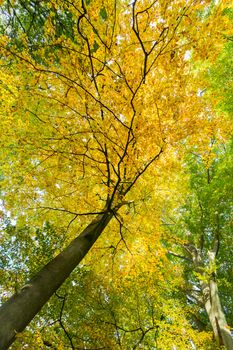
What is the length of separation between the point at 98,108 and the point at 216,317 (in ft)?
22.6

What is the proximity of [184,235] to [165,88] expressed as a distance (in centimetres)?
841

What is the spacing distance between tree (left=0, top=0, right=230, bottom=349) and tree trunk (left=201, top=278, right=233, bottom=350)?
14.6 feet

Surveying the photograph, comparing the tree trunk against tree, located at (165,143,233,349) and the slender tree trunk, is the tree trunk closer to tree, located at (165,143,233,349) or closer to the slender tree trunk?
tree, located at (165,143,233,349)

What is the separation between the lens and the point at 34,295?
289cm

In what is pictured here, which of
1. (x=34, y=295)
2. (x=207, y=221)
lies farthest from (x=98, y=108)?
(x=207, y=221)

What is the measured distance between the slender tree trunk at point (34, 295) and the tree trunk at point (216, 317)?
5.42 meters

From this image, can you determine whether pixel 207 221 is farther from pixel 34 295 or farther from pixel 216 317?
pixel 34 295

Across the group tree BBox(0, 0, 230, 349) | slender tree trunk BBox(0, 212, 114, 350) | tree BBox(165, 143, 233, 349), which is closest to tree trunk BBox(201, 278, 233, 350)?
tree BBox(165, 143, 233, 349)

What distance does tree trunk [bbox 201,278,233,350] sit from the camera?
691 centimetres

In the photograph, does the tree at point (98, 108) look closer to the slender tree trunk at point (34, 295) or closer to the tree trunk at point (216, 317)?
the slender tree trunk at point (34, 295)

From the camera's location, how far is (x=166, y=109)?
4.79 meters

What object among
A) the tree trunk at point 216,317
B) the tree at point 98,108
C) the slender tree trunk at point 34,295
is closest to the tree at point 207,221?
the tree trunk at point 216,317

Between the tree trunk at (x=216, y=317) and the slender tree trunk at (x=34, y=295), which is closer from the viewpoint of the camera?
the slender tree trunk at (x=34, y=295)

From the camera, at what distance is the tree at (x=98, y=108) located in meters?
3.32
